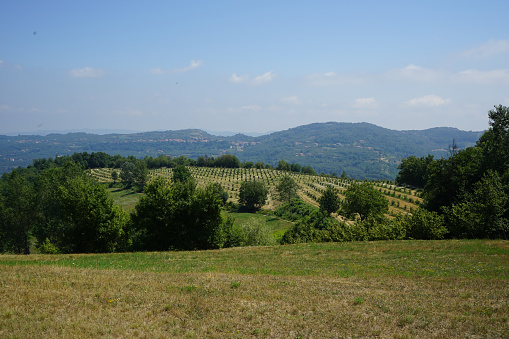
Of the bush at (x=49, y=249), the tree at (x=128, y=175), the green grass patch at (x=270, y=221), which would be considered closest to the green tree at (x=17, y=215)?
the bush at (x=49, y=249)

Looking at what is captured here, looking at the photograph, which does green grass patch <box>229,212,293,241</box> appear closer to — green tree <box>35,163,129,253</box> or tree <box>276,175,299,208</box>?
tree <box>276,175,299,208</box>

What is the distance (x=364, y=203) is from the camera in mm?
57562

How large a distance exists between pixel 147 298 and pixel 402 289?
1414 cm

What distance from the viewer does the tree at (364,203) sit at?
5766 centimetres

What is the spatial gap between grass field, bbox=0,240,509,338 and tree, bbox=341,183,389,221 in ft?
115

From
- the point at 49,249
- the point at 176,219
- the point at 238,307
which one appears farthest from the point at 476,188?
the point at 49,249

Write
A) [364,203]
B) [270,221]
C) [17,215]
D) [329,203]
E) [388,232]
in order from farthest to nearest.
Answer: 1. [270,221]
2. [329,203]
3. [364,203]
4. [17,215]
5. [388,232]

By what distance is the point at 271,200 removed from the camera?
120 m

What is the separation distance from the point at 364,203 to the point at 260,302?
4911 cm

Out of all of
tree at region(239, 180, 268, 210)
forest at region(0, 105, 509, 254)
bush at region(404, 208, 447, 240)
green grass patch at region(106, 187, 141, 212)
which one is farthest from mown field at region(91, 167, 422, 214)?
bush at region(404, 208, 447, 240)

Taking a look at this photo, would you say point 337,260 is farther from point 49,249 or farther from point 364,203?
point 49,249

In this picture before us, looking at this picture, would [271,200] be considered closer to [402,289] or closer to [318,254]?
[318,254]

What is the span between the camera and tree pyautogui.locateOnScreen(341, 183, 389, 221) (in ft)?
189

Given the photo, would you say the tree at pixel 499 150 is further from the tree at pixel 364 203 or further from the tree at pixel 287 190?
the tree at pixel 287 190
